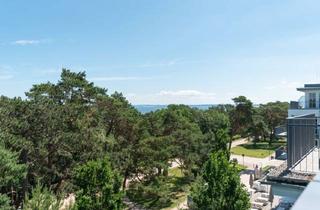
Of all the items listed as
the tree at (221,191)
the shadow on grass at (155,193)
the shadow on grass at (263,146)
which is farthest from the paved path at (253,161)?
the tree at (221,191)

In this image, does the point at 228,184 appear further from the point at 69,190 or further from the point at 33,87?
the point at 33,87

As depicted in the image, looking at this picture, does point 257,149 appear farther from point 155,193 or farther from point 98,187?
point 98,187

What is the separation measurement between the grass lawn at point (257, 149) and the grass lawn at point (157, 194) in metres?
18.7

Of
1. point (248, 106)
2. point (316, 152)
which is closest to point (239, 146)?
point (248, 106)

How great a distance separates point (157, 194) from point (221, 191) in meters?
8.38

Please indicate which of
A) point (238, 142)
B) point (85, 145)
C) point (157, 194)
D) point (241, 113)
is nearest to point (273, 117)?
point (238, 142)

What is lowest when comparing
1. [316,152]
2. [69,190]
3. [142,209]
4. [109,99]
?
[142,209]

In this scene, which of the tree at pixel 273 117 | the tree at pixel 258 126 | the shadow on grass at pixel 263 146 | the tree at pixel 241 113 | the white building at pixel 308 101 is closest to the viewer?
the white building at pixel 308 101

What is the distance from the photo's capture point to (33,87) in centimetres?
2314

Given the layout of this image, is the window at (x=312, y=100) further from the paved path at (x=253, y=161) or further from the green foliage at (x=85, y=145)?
the paved path at (x=253, y=161)

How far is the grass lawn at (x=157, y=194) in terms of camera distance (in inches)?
859

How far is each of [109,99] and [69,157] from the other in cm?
617

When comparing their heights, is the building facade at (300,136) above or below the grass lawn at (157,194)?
above

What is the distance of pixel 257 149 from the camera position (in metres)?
47.6
